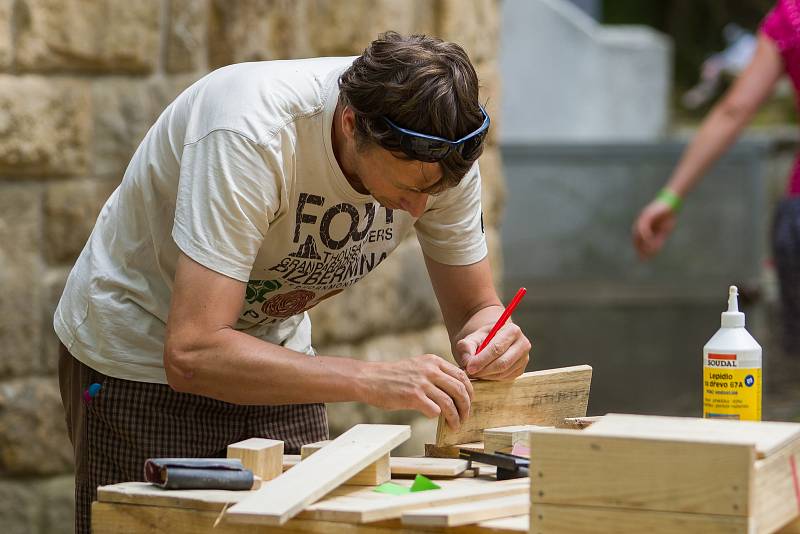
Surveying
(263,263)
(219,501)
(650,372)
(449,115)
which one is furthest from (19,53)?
(650,372)

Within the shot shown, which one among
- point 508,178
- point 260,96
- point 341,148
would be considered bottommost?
point 508,178

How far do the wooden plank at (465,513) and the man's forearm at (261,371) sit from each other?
14.7 inches

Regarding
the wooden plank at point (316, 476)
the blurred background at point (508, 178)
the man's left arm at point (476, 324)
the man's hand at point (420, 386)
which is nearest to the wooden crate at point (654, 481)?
the wooden plank at point (316, 476)

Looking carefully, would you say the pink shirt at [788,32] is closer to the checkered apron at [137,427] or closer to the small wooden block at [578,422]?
the small wooden block at [578,422]

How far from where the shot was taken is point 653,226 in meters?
3.88

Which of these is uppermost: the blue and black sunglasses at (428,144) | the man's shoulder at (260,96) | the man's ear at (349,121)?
the man's shoulder at (260,96)

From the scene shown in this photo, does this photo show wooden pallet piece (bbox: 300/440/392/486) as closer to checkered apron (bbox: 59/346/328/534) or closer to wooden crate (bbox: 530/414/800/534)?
wooden crate (bbox: 530/414/800/534)

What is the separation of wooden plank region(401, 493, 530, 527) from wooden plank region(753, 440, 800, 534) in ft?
1.12

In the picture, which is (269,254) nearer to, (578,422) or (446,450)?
(446,450)

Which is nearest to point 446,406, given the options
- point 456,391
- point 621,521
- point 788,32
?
point 456,391

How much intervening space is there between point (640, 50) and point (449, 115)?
6177 millimetres

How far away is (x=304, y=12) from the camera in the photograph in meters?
4.15

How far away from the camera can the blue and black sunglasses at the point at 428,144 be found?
7.34 feet

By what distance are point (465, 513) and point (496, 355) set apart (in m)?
0.69
